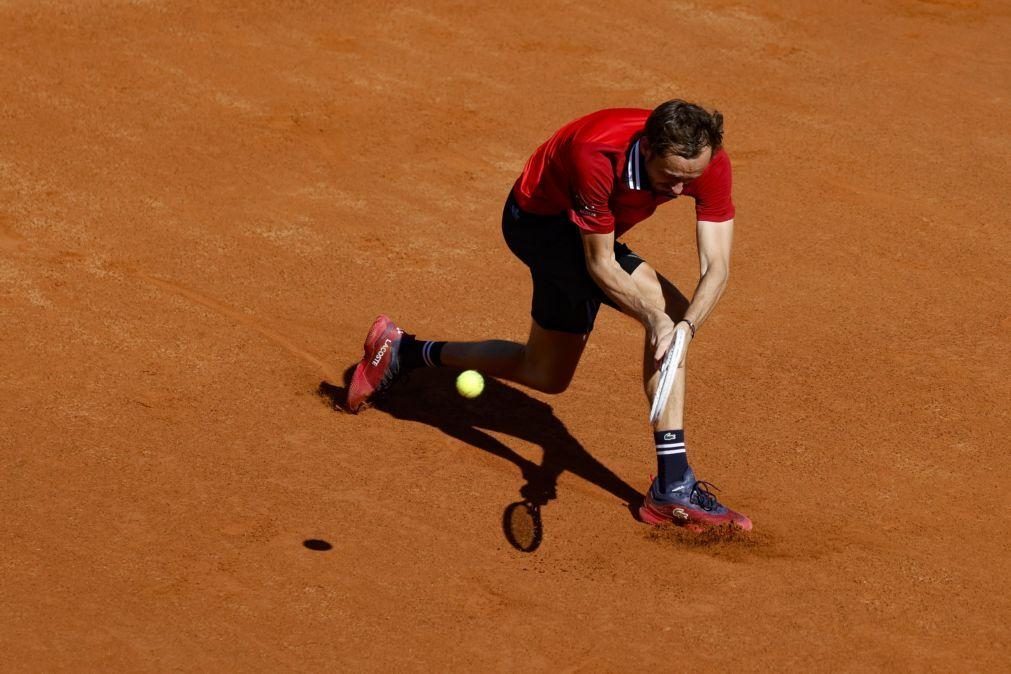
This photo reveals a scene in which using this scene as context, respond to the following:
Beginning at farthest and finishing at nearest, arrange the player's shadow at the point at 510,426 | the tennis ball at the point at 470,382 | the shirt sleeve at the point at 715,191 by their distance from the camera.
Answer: the tennis ball at the point at 470,382
the player's shadow at the point at 510,426
the shirt sleeve at the point at 715,191

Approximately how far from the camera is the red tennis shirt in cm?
575

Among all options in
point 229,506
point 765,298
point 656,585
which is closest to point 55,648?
point 229,506

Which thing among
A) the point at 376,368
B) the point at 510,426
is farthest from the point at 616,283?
the point at 376,368

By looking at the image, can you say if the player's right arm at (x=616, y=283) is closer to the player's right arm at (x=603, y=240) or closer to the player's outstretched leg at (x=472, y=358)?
the player's right arm at (x=603, y=240)

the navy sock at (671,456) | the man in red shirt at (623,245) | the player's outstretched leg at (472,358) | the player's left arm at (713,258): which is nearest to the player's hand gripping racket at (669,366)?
the man in red shirt at (623,245)

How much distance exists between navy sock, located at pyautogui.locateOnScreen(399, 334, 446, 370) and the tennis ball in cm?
17

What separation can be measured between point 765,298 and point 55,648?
15.9 feet

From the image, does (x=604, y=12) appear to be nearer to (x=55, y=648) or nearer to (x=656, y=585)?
(x=656, y=585)

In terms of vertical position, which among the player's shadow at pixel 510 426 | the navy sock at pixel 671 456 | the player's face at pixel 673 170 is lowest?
the player's shadow at pixel 510 426

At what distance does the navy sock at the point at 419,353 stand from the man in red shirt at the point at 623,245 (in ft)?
1.21

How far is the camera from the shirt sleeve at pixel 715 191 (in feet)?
19.2

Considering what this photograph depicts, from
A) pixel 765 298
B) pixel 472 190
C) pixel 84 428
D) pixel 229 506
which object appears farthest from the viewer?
pixel 472 190

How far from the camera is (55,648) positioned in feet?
17.0

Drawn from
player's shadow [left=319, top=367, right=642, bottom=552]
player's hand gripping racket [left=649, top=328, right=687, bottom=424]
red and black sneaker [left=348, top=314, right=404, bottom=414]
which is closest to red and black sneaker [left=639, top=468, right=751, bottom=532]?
player's shadow [left=319, top=367, right=642, bottom=552]
